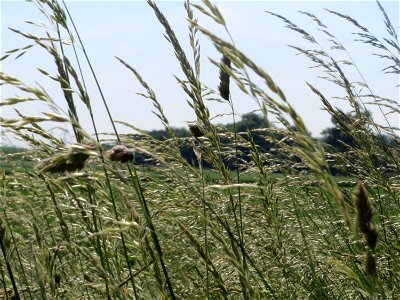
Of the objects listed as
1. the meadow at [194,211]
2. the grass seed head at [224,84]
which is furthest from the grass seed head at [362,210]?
the grass seed head at [224,84]

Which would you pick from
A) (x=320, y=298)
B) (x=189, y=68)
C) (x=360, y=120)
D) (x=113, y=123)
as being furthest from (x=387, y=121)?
(x=113, y=123)

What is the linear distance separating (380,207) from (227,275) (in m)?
0.78

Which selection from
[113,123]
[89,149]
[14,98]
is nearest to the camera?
[89,149]

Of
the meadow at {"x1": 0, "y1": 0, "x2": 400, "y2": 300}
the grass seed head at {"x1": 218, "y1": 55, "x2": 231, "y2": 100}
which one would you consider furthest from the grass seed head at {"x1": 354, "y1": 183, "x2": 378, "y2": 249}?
the grass seed head at {"x1": 218, "y1": 55, "x2": 231, "y2": 100}

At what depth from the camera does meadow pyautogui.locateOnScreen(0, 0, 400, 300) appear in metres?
1.60

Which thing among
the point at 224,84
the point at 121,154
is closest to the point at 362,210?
the point at 121,154

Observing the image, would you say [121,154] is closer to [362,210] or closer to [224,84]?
[362,210]

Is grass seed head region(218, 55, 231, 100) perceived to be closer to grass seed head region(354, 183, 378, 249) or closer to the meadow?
the meadow

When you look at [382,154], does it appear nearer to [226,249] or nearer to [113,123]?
[113,123]

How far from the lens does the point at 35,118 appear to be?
5.08 ft

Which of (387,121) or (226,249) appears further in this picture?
(387,121)

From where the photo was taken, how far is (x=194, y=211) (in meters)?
1.98

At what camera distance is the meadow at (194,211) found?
1.60 metres

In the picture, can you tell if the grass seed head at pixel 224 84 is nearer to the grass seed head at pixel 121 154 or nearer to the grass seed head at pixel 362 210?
the grass seed head at pixel 121 154
